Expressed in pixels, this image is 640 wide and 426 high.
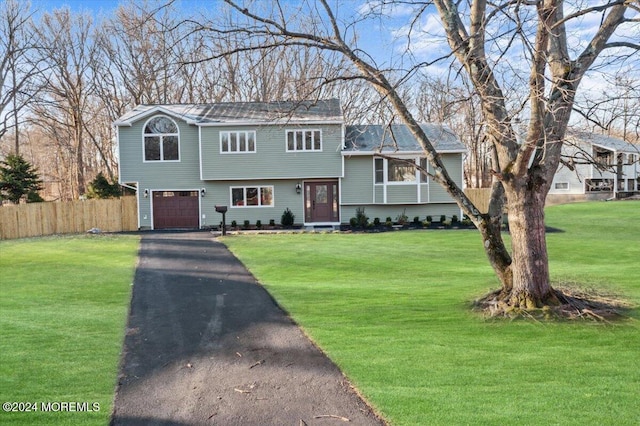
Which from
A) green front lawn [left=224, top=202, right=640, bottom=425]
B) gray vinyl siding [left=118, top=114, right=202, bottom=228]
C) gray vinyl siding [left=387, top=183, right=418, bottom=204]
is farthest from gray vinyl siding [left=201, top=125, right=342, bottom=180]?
green front lawn [left=224, top=202, right=640, bottom=425]

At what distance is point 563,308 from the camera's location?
21.8 feet

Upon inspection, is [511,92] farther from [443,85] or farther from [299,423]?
[299,423]

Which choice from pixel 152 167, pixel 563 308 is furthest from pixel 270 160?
pixel 563 308

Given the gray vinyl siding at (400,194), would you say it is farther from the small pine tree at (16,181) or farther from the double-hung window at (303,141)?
the small pine tree at (16,181)

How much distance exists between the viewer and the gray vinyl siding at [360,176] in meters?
23.9

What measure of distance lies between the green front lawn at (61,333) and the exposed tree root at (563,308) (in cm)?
531

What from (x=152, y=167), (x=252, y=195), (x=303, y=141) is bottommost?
(x=252, y=195)

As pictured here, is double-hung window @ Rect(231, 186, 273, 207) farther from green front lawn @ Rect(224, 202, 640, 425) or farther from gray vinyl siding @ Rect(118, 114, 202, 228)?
green front lawn @ Rect(224, 202, 640, 425)

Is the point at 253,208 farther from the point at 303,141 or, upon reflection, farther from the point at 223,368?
the point at 223,368

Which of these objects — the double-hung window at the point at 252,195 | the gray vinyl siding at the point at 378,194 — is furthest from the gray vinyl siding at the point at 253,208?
the gray vinyl siding at the point at 378,194

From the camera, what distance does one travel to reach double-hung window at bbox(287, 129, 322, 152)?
23203mm

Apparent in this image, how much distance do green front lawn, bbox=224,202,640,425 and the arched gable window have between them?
1295cm

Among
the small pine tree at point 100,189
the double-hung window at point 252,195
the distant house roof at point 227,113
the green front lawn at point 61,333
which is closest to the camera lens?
the green front lawn at point 61,333

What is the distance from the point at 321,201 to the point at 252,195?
370cm
